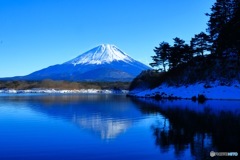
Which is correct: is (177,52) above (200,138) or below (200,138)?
above

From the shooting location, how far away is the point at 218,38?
67438 millimetres

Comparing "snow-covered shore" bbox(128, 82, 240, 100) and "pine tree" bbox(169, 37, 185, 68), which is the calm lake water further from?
"pine tree" bbox(169, 37, 185, 68)

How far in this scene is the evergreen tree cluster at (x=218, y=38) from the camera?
62787 mm

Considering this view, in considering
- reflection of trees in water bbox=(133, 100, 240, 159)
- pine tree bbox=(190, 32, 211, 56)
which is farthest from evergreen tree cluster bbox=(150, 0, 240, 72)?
reflection of trees in water bbox=(133, 100, 240, 159)

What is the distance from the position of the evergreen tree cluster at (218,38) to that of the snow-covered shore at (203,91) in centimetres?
834

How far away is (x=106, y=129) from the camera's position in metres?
21.8

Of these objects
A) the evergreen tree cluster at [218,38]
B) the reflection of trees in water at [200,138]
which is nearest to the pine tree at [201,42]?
the evergreen tree cluster at [218,38]

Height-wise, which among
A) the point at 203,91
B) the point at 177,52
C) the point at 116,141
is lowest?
the point at 116,141

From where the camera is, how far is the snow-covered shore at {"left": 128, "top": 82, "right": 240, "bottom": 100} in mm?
56031

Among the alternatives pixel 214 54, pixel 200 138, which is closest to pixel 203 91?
pixel 214 54

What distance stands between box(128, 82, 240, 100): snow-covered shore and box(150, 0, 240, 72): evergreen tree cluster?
27.4 feet

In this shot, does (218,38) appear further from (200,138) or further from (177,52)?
(200,138)

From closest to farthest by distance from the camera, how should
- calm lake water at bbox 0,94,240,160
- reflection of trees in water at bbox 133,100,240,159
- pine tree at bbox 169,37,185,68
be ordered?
calm lake water at bbox 0,94,240,160, reflection of trees in water at bbox 133,100,240,159, pine tree at bbox 169,37,185,68

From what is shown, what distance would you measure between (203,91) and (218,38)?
13379mm
